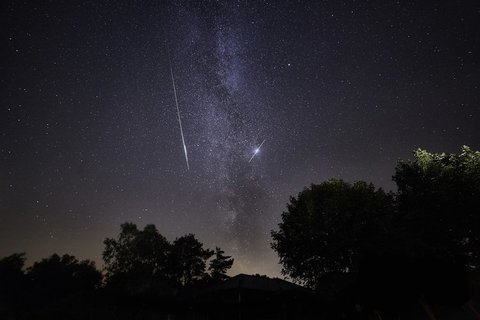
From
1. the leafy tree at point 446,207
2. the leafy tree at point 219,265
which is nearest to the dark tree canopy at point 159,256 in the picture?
the leafy tree at point 219,265

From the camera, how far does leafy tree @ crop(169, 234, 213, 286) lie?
4591cm

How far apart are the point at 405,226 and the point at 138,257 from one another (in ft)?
117

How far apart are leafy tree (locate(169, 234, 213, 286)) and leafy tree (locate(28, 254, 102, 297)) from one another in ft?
38.1

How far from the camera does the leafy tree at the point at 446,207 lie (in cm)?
2445

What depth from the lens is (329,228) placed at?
26.5m

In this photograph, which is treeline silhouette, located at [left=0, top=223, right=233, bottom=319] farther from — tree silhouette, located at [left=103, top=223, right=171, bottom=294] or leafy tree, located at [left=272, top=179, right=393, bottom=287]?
leafy tree, located at [left=272, top=179, right=393, bottom=287]

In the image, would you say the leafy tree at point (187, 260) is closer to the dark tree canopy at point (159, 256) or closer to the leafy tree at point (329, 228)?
the dark tree canopy at point (159, 256)

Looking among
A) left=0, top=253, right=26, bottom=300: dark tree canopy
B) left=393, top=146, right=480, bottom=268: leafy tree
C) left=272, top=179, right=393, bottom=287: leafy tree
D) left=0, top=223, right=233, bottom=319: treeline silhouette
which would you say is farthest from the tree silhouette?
left=393, top=146, right=480, bottom=268: leafy tree

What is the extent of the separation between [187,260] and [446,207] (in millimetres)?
34636

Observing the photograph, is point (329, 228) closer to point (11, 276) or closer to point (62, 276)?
point (62, 276)

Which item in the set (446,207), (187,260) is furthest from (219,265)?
(446,207)

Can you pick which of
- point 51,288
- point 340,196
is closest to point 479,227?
point 340,196

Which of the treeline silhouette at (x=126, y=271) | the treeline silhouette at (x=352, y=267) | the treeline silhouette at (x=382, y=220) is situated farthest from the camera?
the treeline silhouette at (x=126, y=271)

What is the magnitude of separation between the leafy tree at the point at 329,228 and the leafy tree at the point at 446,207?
7.44 ft
